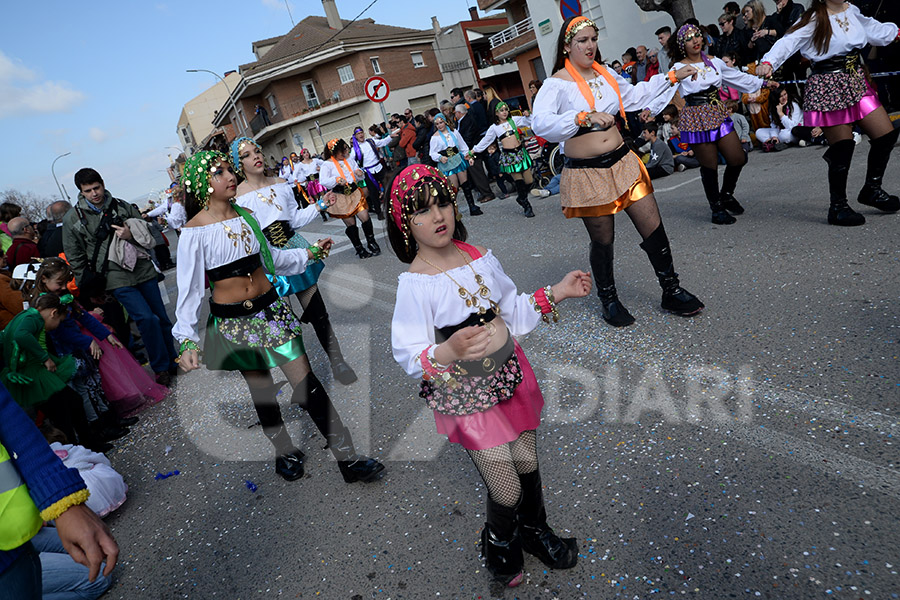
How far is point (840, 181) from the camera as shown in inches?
196

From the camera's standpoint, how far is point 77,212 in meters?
5.78

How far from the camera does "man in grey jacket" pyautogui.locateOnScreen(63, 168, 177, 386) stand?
5738 millimetres

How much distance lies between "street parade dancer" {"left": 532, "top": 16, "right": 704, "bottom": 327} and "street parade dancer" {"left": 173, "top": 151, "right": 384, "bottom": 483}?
6.88ft

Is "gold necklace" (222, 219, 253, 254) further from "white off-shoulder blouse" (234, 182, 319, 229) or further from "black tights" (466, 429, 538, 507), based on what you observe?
"black tights" (466, 429, 538, 507)

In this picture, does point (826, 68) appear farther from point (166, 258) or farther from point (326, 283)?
point (166, 258)

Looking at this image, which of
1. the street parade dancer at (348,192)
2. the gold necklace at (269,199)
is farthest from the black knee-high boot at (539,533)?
the street parade dancer at (348,192)

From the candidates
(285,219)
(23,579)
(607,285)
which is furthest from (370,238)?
(23,579)

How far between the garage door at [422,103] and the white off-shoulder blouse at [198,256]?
38399mm

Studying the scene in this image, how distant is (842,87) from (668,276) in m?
2.29

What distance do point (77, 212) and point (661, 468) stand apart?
577 centimetres

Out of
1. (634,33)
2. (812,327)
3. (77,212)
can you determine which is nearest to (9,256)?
(77,212)

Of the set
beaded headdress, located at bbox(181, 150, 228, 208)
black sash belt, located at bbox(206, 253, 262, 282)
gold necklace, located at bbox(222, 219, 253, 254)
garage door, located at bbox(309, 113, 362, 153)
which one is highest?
garage door, located at bbox(309, 113, 362, 153)

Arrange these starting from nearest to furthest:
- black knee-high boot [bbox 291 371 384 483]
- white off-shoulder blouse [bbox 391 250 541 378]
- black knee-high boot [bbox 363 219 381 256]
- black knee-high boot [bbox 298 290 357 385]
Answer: white off-shoulder blouse [bbox 391 250 541 378] → black knee-high boot [bbox 291 371 384 483] → black knee-high boot [bbox 298 290 357 385] → black knee-high boot [bbox 363 219 381 256]

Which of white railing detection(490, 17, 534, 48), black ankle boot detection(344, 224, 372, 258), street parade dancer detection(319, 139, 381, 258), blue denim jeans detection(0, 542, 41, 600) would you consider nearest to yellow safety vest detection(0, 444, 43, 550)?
blue denim jeans detection(0, 542, 41, 600)
